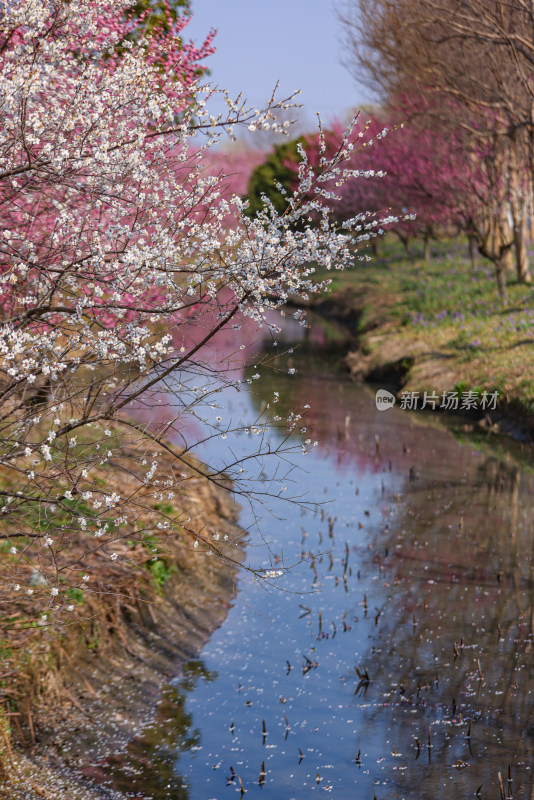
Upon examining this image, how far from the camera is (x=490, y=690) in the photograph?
7.94 m

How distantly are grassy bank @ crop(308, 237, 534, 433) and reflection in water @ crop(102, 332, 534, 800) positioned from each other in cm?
462

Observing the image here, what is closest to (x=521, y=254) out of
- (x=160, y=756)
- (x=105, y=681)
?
(x=105, y=681)

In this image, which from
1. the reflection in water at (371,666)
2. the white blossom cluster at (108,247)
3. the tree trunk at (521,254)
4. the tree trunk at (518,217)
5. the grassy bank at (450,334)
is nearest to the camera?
the white blossom cluster at (108,247)

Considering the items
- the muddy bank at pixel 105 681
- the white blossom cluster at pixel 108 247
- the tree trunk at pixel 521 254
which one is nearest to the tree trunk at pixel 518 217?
the tree trunk at pixel 521 254

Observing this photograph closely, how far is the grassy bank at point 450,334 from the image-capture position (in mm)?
18844

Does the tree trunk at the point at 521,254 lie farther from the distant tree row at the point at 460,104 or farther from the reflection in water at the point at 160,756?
the reflection in water at the point at 160,756

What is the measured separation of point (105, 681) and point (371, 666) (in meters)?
2.55

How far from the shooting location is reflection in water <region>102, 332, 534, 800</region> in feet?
22.4

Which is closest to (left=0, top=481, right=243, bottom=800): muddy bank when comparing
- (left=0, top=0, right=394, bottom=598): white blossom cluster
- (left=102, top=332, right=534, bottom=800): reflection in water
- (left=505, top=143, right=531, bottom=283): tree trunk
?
(left=102, top=332, right=534, bottom=800): reflection in water

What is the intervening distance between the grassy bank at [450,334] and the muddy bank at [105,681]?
29.9 ft

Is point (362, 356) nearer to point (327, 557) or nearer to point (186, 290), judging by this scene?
point (327, 557)

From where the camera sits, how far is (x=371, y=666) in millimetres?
8555

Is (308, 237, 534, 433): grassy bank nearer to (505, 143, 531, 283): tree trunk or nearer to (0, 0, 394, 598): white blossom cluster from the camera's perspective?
(505, 143, 531, 283): tree trunk

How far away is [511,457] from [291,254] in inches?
444
